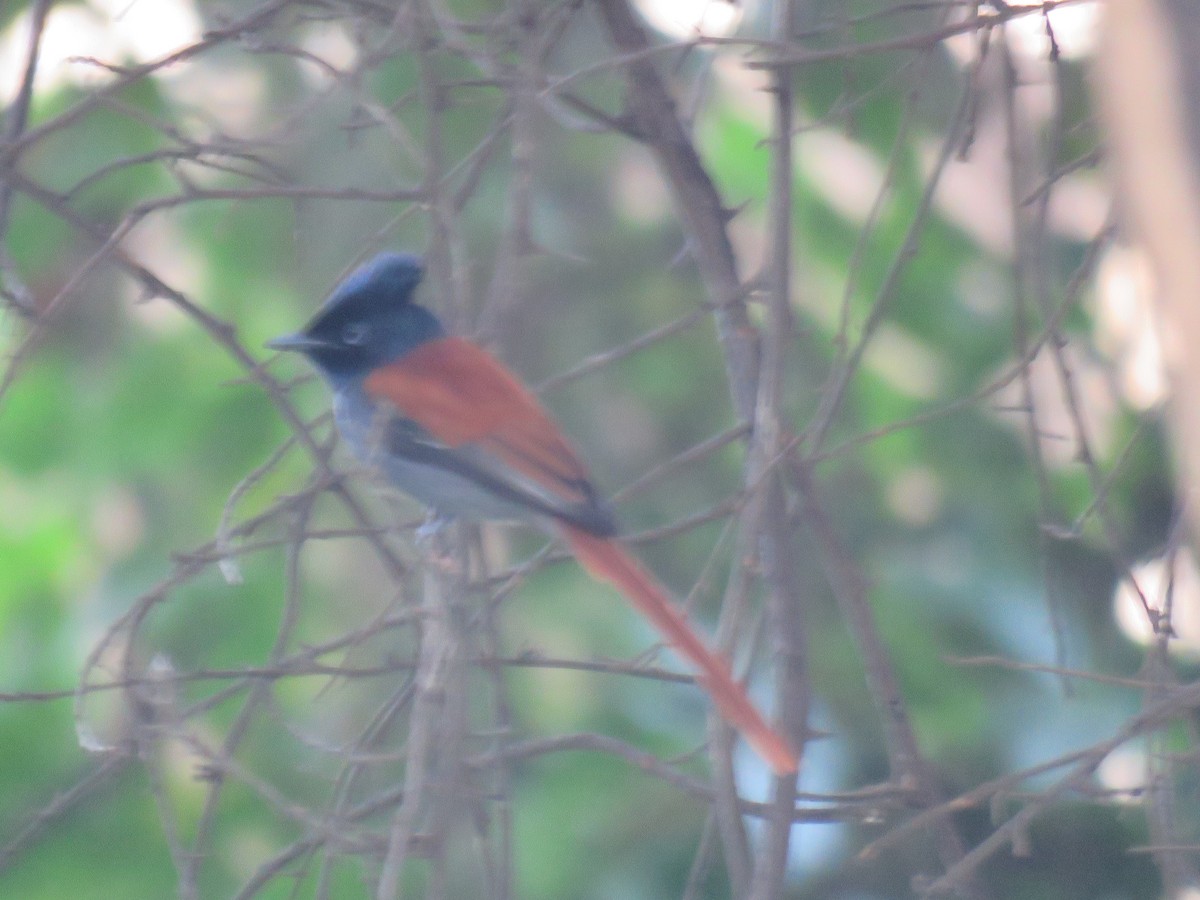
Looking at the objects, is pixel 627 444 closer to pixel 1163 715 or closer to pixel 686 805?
pixel 686 805

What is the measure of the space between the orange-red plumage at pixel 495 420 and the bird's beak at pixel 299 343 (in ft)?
0.45

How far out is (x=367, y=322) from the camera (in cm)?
375

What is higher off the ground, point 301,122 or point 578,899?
point 301,122

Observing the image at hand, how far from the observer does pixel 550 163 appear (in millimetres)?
4797

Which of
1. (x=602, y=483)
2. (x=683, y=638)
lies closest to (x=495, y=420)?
(x=683, y=638)

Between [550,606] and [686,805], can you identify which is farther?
[550,606]

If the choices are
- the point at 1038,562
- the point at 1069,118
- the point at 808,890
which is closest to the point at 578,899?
the point at 808,890

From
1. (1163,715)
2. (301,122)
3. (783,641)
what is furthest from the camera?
(301,122)

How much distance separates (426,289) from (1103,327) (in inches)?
66.7

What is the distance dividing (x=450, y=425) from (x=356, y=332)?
0.39 metres

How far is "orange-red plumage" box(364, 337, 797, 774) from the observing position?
3252mm

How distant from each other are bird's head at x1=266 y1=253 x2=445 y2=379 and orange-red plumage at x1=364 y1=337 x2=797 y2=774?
11cm

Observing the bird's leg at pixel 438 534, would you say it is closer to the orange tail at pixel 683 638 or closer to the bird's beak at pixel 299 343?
the orange tail at pixel 683 638

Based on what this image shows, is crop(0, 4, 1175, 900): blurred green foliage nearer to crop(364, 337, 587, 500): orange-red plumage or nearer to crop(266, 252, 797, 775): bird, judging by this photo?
crop(266, 252, 797, 775): bird
